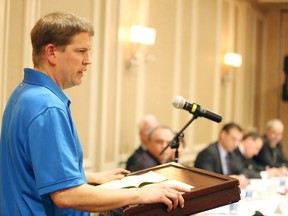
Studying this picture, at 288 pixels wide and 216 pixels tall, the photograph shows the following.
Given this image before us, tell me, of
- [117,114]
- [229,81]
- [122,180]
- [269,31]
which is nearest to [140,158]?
[117,114]

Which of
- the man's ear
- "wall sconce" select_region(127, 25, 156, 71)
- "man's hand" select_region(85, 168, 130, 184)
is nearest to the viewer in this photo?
the man's ear

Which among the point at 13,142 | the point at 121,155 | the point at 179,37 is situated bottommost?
the point at 121,155

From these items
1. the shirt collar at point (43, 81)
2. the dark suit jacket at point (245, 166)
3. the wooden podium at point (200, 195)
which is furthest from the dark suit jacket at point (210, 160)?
the shirt collar at point (43, 81)

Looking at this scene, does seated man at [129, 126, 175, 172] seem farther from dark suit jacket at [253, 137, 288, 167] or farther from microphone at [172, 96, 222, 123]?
dark suit jacket at [253, 137, 288, 167]

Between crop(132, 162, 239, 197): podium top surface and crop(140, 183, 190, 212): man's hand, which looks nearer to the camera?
crop(140, 183, 190, 212): man's hand

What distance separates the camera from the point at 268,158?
6254mm

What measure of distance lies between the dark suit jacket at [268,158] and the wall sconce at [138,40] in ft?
7.63

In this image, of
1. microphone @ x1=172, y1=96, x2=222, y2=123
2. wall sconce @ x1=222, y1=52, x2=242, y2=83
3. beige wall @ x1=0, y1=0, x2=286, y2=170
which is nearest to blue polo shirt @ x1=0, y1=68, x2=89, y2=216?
microphone @ x1=172, y1=96, x2=222, y2=123

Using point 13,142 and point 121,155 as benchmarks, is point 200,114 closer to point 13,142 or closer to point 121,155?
point 13,142

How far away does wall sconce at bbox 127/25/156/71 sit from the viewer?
4727 mm

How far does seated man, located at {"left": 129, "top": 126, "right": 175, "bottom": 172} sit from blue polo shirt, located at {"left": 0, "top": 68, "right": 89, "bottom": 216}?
2.30 meters

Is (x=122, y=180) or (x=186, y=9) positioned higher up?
(x=186, y=9)

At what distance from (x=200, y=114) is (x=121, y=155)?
7.93ft

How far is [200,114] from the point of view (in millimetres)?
2344
